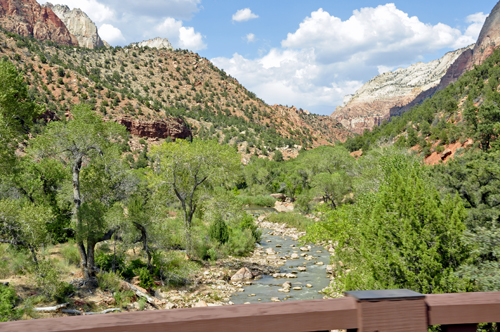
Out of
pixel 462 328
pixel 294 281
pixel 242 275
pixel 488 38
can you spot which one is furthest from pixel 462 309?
pixel 488 38

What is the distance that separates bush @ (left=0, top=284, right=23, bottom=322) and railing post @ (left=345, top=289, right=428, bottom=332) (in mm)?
11654

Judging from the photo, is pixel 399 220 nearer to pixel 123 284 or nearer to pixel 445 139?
pixel 123 284

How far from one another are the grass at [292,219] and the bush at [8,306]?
94.6ft

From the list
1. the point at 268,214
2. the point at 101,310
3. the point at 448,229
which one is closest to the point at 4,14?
the point at 268,214

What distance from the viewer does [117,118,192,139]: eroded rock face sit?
2601 inches

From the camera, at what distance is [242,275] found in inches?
826

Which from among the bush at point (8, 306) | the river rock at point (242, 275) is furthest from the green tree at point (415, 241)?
the bush at point (8, 306)

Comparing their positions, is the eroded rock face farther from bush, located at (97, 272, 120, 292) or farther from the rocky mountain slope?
bush, located at (97, 272, 120, 292)

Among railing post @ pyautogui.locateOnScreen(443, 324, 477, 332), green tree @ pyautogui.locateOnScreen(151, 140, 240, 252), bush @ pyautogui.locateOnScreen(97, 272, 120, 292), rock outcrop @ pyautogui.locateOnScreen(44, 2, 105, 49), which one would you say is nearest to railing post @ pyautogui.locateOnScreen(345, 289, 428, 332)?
railing post @ pyautogui.locateOnScreen(443, 324, 477, 332)

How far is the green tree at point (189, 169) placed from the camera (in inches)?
864

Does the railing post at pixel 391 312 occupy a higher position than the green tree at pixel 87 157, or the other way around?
the green tree at pixel 87 157

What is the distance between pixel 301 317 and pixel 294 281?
1939 centimetres

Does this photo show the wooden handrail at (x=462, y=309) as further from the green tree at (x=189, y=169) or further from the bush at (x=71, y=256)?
the green tree at (x=189, y=169)

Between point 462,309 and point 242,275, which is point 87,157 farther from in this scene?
point 462,309
